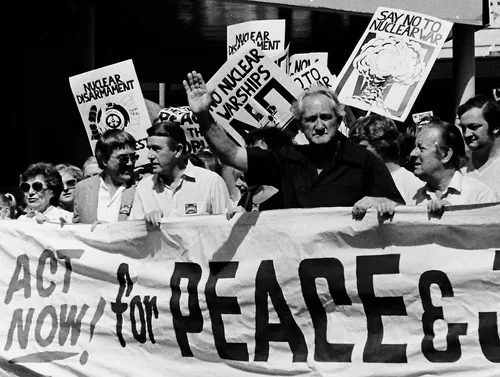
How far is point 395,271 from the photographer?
18.7 ft

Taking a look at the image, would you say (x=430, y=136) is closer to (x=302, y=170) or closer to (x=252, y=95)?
(x=302, y=170)

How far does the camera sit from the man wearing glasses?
7.97 meters

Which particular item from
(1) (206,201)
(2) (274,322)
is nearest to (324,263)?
(2) (274,322)

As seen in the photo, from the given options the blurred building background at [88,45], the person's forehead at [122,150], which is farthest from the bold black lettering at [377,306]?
the blurred building background at [88,45]

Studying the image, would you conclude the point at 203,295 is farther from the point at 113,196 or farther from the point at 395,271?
the point at 113,196

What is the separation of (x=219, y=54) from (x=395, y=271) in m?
12.0

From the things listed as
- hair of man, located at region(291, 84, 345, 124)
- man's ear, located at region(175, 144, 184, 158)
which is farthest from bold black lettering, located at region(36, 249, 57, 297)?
hair of man, located at region(291, 84, 345, 124)

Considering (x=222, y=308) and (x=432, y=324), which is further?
(x=222, y=308)

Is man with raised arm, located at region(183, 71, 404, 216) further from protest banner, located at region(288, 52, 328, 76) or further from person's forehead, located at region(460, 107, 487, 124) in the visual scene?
protest banner, located at region(288, 52, 328, 76)

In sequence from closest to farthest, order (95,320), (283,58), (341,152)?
(341,152)
(95,320)
(283,58)

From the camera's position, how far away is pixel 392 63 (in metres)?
8.80

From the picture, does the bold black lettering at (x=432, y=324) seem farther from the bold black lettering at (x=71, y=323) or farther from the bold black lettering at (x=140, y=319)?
the bold black lettering at (x=71, y=323)

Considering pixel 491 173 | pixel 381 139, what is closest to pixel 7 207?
pixel 381 139

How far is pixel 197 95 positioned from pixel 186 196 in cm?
167
